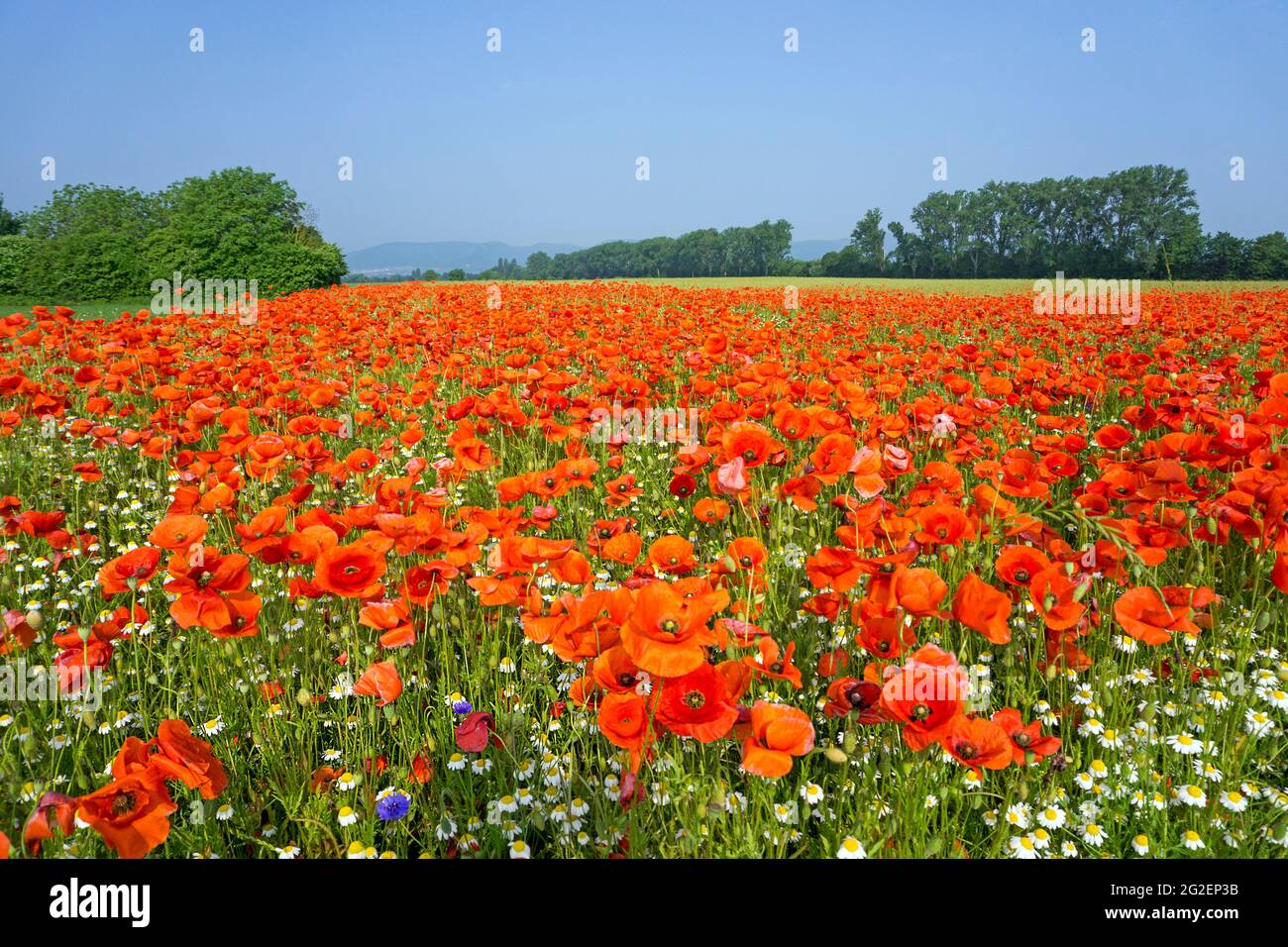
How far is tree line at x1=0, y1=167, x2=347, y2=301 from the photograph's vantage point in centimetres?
2694

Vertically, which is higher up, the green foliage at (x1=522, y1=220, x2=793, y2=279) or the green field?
the green foliage at (x1=522, y1=220, x2=793, y2=279)

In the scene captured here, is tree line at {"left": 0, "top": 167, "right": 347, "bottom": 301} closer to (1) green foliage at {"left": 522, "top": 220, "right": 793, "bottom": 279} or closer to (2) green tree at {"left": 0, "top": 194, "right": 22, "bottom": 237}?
(2) green tree at {"left": 0, "top": 194, "right": 22, "bottom": 237}

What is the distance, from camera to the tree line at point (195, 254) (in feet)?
88.4

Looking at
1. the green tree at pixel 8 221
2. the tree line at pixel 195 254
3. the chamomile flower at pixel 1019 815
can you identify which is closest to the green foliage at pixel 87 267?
the tree line at pixel 195 254

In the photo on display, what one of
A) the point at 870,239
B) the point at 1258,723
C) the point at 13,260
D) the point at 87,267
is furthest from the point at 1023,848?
the point at 870,239

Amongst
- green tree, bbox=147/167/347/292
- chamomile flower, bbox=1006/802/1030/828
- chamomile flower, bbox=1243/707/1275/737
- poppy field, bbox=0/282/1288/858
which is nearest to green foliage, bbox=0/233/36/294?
green tree, bbox=147/167/347/292

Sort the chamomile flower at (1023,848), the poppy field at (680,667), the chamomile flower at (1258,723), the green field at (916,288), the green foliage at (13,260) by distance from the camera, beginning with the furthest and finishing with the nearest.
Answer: the green foliage at (13,260) → the green field at (916,288) → the chamomile flower at (1258,723) → the chamomile flower at (1023,848) → the poppy field at (680,667)

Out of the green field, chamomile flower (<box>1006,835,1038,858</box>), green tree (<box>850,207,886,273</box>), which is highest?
green tree (<box>850,207,886,273</box>)

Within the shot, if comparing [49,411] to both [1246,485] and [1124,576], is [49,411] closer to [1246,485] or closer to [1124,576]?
[1124,576]

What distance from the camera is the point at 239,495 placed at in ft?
12.0

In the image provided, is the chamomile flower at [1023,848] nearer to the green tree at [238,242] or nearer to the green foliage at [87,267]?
the green tree at [238,242]

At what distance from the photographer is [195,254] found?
27.1 m

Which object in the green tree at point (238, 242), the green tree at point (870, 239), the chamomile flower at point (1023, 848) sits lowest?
the chamomile flower at point (1023, 848)
